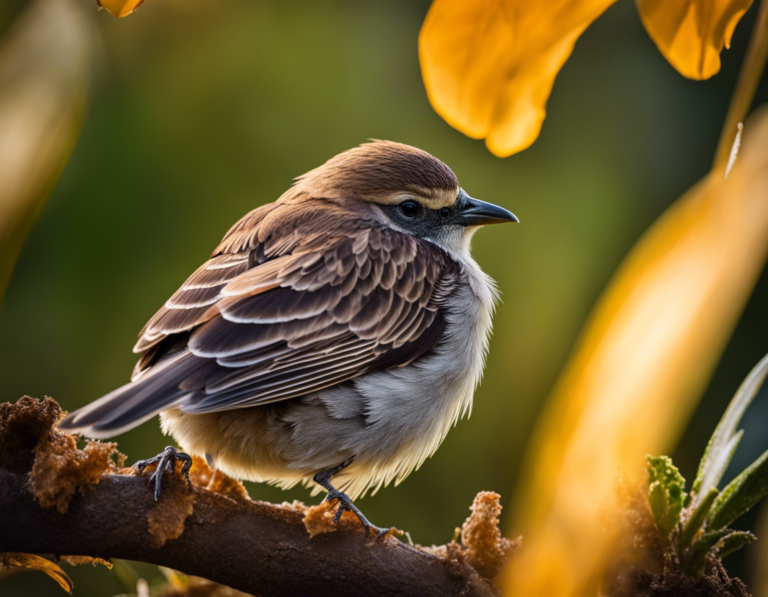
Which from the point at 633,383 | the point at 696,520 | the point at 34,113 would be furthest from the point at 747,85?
the point at 34,113

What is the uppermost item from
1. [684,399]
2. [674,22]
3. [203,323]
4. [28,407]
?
[674,22]

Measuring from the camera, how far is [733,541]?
1344 mm

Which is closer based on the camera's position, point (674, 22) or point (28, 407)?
point (674, 22)

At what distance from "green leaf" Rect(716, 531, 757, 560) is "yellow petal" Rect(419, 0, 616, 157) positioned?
80 centimetres

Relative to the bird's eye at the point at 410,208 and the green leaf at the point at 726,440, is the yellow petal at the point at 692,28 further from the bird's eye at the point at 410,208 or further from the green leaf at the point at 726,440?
the bird's eye at the point at 410,208

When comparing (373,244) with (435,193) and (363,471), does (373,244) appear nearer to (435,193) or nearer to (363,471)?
(435,193)

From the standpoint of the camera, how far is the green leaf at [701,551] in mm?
1299

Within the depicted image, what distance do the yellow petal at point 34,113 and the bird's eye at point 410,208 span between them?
1644 mm

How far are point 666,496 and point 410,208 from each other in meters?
1.61

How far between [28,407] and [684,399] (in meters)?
1.17

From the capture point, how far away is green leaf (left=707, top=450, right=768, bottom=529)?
1187 millimetres

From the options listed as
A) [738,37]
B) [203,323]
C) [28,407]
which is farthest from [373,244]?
[738,37]

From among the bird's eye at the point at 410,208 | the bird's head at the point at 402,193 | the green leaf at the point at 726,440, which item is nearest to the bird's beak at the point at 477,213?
the bird's head at the point at 402,193

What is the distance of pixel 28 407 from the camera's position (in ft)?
4.66
